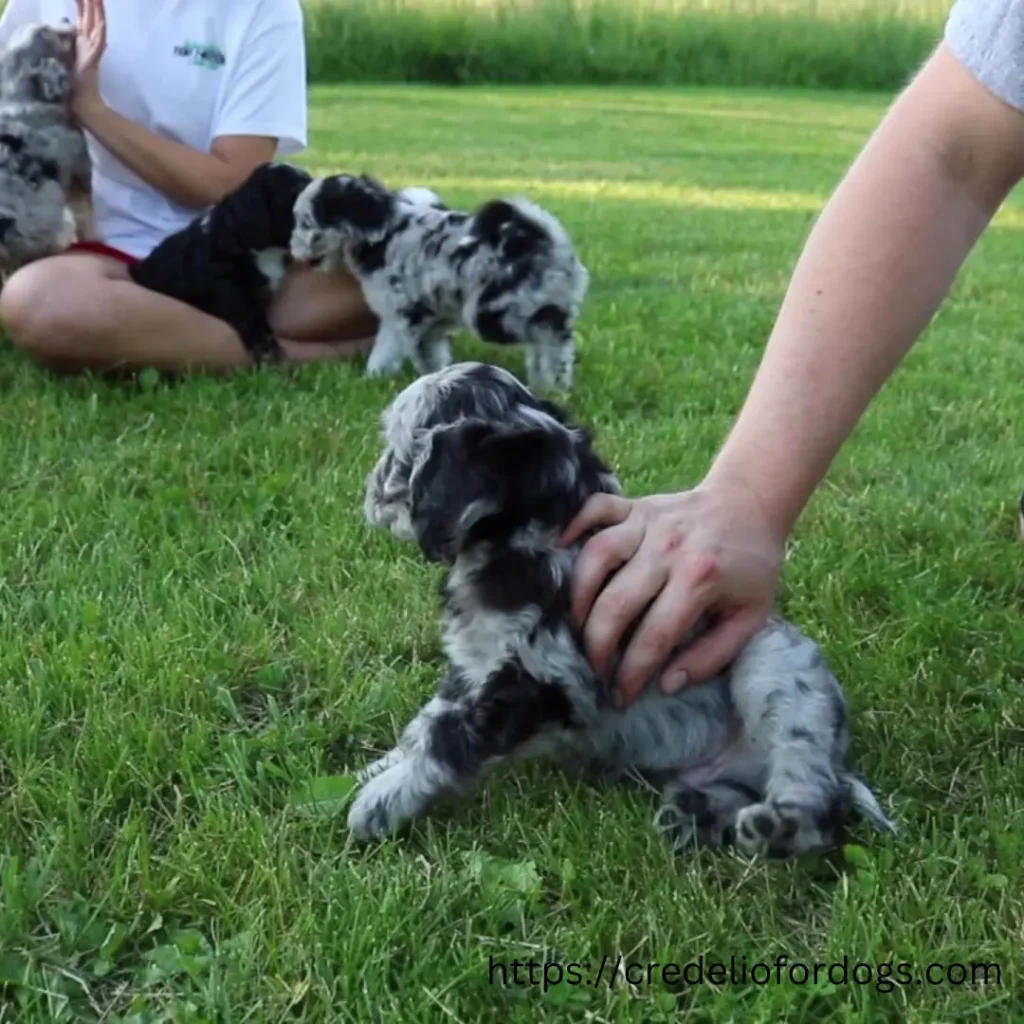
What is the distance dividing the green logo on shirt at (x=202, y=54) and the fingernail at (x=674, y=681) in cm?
406

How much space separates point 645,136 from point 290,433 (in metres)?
13.7

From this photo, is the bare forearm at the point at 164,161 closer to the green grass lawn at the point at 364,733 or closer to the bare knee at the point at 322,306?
the bare knee at the point at 322,306

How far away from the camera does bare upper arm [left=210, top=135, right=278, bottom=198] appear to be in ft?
18.8

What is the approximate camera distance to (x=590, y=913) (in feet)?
7.26

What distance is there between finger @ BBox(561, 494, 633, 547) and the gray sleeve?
943mm

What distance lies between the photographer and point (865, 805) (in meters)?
2.42

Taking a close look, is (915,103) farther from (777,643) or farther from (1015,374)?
(1015,374)

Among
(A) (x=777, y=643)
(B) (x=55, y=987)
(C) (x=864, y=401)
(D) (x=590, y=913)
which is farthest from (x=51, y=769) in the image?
(C) (x=864, y=401)

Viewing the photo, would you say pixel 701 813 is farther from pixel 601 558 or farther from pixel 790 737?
pixel 601 558

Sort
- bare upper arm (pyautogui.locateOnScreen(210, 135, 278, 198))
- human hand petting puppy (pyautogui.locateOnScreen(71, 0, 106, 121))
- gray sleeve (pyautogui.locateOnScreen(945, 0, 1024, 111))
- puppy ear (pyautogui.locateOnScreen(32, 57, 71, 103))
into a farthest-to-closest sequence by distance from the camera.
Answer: bare upper arm (pyautogui.locateOnScreen(210, 135, 278, 198))
puppy ear (pyautogui.locateOnScreen(32, 57, 71, 103))
human hand petting puppy (pyautogui.locateOnScreen(71, 0, 106, 121))
gray sleeve (pyautogui.locateOnScreen(945, 0, 1024, 111))

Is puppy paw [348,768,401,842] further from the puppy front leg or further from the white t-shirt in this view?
the white t-shirt

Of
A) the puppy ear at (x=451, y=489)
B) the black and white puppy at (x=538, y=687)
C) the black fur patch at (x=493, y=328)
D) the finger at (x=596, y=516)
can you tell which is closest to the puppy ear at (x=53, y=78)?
the black fur patch at (x=493, y=328)

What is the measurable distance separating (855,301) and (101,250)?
160 inches

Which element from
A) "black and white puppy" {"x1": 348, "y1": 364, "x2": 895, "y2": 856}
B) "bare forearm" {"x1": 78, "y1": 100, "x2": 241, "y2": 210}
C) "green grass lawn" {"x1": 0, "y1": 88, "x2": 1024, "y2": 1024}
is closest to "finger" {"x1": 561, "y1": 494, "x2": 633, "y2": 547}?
"black and white puppy" {"x1": 348, "y1": 364, "x2": 895, "y2": 856}
